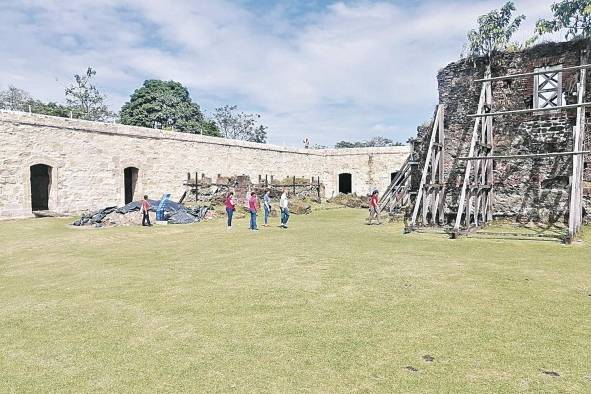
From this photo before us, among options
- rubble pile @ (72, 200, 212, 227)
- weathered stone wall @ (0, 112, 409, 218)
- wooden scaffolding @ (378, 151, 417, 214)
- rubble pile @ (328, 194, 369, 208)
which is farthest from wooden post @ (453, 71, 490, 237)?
weathered stone wall @ (0, 112, 409, 218)

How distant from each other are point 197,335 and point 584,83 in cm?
1322

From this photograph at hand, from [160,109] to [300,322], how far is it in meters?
44.0

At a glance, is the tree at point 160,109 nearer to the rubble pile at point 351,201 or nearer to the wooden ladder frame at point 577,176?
the rubble pile at point 351,201

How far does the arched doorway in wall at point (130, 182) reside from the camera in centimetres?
2131

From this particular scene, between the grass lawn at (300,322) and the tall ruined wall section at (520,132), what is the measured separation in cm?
544

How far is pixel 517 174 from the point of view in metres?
13.8

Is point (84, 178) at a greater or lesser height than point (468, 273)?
greater

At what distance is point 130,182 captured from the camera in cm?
2222

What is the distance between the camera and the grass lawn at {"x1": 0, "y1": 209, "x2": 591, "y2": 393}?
3.19 metres

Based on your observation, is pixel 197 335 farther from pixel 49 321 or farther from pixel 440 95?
pixel 440 95

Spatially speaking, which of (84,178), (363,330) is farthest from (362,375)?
(84,178)

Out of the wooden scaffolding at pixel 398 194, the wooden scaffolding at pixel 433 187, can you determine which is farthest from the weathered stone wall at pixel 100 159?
the wooden scaffolding at pixel 433 187

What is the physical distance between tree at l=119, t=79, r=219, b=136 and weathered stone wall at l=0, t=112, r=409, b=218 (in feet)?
64.2

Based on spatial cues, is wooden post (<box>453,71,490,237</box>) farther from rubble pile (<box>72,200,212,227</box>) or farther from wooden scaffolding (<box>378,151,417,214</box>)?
rubble pile (<box>72,200,212,227</box>)
